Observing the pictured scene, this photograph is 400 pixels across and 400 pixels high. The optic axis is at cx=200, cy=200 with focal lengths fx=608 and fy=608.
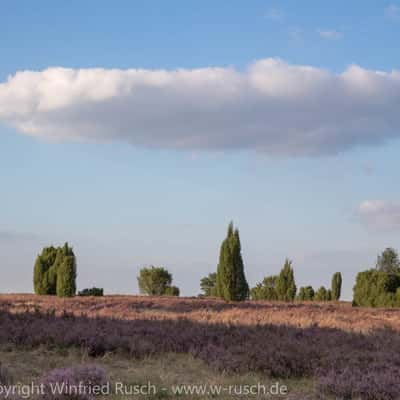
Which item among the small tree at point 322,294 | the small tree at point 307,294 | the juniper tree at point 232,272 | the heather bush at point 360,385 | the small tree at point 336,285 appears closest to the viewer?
the heather bush at point 360,385

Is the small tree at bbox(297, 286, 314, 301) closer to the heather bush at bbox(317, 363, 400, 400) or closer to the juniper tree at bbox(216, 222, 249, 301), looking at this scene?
the juniper tree at bbox(216, 222, 249, 301)

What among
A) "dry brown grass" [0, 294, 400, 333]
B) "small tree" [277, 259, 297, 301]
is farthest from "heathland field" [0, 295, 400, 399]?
"small tree" [277, 259, 297, 301]

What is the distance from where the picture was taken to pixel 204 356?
12547mm

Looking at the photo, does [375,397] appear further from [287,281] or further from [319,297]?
[319,297]

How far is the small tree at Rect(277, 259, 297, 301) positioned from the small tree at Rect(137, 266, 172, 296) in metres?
22.9

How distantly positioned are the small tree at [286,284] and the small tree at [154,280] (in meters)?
22.9

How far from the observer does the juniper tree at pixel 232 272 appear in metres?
43.4

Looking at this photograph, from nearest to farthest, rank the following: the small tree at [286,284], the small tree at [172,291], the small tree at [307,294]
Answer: the small tree at [286,284], the small tree at [307,294], the small tree at [172,291]

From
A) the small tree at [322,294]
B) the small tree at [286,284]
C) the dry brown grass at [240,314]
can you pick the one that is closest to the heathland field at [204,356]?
the dry brown grass at [240,314]

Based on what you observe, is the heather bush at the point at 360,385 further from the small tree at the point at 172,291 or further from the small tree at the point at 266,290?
the small tree at the point at 172,291

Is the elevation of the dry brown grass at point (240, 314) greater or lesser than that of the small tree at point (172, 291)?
greater

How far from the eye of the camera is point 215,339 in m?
14.8

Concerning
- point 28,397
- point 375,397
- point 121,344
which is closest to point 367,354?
point 375,397

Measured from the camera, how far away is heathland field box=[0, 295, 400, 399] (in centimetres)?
965
